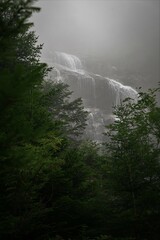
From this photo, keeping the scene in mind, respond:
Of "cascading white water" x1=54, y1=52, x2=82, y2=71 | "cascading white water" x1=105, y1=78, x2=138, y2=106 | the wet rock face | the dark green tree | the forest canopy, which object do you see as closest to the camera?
the forest canopy

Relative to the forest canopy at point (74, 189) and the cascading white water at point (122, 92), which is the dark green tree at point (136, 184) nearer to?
the forest canopy at point (74, 189)

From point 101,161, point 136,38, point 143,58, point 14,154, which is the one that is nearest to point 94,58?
point 143,58

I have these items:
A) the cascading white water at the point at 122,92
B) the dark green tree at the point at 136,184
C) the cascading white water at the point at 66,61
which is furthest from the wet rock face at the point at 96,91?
the dark green tree at the point at 136,184

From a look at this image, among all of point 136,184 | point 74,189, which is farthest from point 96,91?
point 74,189

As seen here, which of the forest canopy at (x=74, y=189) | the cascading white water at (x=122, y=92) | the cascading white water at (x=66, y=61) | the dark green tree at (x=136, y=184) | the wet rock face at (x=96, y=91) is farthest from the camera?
the cascading white water at (x=66, y=61)

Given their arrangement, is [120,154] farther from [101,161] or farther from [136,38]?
[136,38]

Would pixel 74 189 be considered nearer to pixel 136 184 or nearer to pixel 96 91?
pixel 136 184

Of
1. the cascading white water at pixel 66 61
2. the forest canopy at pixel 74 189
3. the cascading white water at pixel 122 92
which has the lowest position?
the forest canopy at pixel 74 189

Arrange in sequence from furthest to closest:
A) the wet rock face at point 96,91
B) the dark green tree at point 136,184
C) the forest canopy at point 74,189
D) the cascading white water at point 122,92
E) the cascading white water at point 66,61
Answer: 1. the cascading white water at point 66,61
2. the wet rock face at point 96,91
3. the cascading white water at point 122,92
4. the dark green tree at point 136,184
5. the forest canopy at point 74,189

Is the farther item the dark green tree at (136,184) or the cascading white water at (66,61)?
the cascading white water at (66,61)

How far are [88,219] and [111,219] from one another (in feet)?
2.66

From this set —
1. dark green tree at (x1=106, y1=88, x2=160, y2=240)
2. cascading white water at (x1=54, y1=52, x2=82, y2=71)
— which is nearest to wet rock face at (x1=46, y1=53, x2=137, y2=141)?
cascading white water at (x1=54, y1=52, x2=82, y2=71)

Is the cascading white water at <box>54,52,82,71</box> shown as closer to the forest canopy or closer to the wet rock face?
the wet rock face

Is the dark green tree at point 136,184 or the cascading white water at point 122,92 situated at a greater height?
the cascading white water at point 122,92
